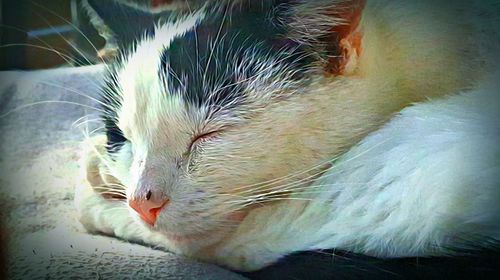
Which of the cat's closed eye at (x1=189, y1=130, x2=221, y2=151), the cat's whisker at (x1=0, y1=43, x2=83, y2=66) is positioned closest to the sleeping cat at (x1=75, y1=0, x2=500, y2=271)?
the cat's closed eye at (x1=189, y1=130, x2=221, y2=151)

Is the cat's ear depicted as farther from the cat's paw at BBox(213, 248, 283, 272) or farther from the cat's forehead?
the cat's paw at BBox(213, 248, 283, 272)

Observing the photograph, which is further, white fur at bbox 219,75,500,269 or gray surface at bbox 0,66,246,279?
gray surface at bbox 0,66,246,279

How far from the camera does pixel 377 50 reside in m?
1.18

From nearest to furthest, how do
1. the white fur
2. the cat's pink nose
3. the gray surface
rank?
the white fur < the cat's pink nose < the gray surface

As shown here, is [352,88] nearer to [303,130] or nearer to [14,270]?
[303,130]

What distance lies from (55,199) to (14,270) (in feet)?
0.62

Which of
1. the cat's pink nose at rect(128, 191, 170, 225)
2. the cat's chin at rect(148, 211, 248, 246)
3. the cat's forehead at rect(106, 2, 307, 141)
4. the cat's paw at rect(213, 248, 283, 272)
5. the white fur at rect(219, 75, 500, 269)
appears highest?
the cat's forehead at rect(106, 2, 307, 141)

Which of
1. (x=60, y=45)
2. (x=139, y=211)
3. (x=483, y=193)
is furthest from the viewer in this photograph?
(x=60, y=45)

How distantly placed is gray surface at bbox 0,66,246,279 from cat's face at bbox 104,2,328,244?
0.12 m

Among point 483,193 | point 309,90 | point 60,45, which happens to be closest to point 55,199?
point 60,45

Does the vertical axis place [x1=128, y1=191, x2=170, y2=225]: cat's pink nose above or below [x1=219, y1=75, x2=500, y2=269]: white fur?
below

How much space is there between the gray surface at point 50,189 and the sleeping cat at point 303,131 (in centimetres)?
8

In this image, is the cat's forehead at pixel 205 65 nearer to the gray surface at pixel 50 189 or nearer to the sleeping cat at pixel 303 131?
the sleeping cat at pixel 303 131

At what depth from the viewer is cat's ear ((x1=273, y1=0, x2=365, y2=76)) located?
3.85 feet
